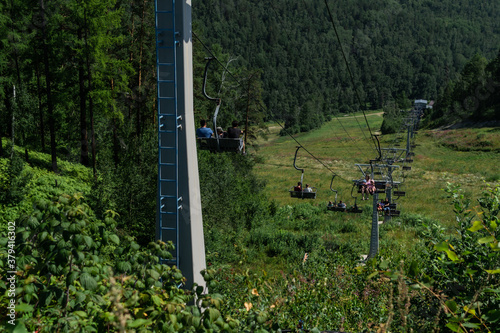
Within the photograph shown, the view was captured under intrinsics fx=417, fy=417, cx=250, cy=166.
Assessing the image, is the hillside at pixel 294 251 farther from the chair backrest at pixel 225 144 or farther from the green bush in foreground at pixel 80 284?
the chair backrest at pixel 225 144

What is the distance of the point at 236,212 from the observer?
28.3 meters

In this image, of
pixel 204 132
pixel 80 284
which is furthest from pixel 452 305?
pixel 204 132

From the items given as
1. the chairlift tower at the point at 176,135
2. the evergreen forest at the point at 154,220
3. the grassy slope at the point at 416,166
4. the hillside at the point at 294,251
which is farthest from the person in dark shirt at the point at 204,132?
the grassy slope at the point at 416,166

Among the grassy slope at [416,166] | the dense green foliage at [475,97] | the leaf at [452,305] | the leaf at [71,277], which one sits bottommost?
the grassy slope at [416,166]

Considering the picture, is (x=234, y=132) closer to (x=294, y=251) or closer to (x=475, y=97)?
(x=294, y=251)

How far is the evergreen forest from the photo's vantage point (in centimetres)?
258

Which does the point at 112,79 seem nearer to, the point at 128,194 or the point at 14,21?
the point at 14,21

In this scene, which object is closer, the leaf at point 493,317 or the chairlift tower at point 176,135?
the leaf at point 493,317

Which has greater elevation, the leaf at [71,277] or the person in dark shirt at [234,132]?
the person in dark shirt at [234,132]

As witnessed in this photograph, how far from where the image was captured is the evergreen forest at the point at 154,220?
2.58 meters

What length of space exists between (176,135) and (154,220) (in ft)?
45.6

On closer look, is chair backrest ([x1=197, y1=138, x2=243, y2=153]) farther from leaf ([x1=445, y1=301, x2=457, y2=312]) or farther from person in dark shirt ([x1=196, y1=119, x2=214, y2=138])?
leaf ([x1=445, y1=301, x2=457, y2=312])

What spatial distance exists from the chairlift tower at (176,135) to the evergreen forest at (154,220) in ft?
1.82

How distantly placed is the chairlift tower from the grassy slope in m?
30.1
